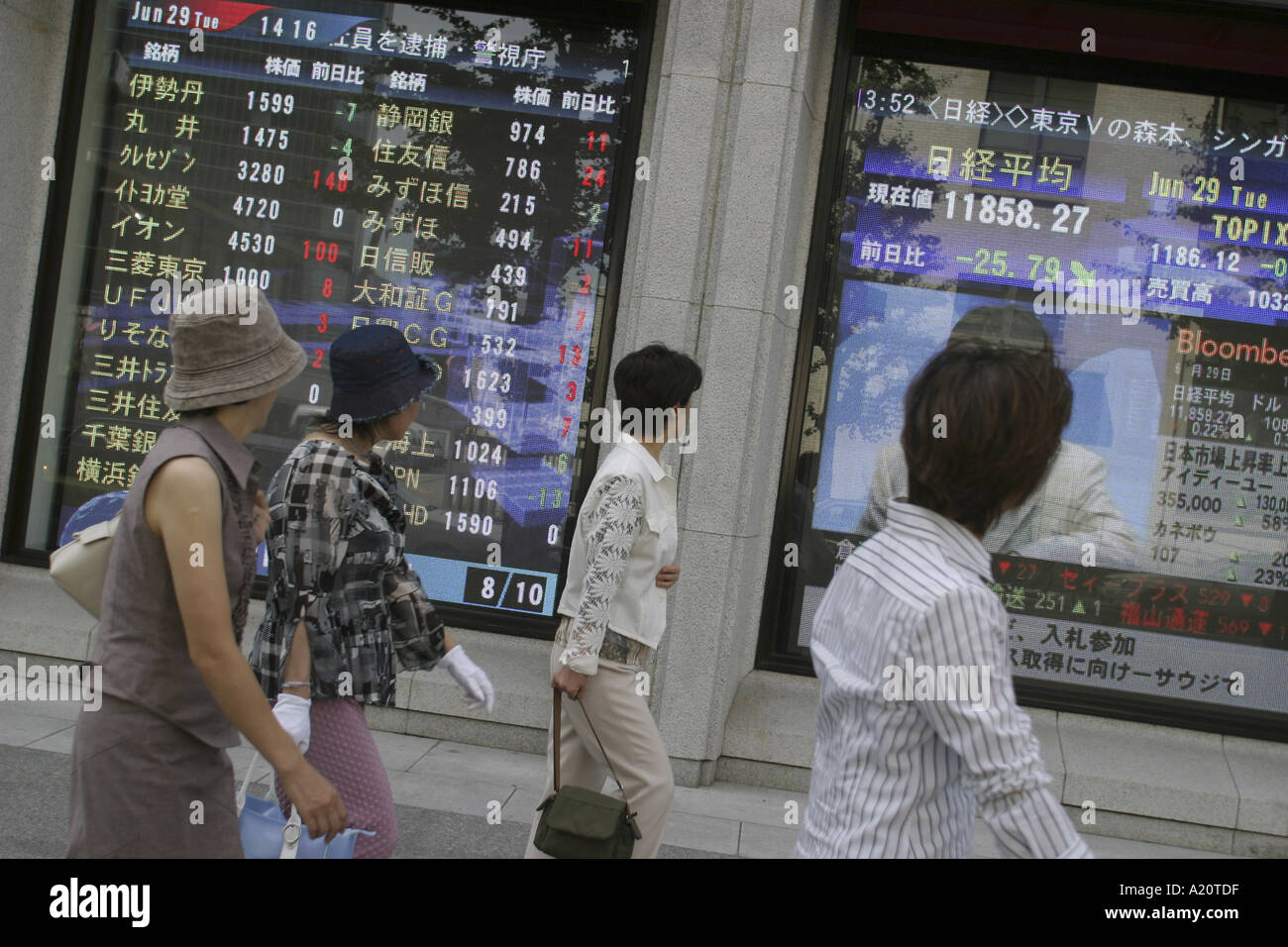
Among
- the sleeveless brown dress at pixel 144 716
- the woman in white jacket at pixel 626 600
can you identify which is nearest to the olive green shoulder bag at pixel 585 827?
the woman in white jacket at pixel 626 600

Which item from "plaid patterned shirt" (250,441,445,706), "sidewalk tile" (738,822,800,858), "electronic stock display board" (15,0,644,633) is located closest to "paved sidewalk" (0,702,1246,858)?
"sidewalk tile" (738,822,800,858)

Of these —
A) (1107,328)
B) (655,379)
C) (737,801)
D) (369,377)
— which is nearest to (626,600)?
(655,379)

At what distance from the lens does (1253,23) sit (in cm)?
594

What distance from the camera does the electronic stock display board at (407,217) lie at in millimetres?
6328

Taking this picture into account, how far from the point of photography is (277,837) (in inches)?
103

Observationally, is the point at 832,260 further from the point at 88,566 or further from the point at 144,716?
the point at 144,716

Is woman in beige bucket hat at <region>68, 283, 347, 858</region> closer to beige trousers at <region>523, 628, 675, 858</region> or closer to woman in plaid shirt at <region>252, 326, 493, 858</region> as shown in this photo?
woman in plaid shirt at <region>252, 326, 493, 858</region>

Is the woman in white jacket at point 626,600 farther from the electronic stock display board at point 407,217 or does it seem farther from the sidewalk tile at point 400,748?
the electronic stock display board at point 407,217

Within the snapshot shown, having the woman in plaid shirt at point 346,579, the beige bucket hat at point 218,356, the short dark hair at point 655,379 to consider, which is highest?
the short dark hair at point 655,379

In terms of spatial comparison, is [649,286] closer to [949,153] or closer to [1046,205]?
[949,153]

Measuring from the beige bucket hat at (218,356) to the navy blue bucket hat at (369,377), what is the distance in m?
0.64

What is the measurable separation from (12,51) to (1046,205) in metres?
5.90

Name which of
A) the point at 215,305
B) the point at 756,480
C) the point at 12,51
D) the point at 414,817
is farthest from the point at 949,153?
the point at 12,51

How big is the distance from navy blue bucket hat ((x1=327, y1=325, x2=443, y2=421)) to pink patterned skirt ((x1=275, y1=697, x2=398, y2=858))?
2.59 ft
